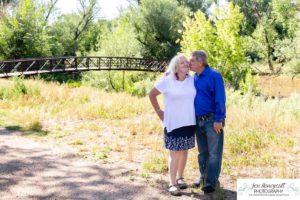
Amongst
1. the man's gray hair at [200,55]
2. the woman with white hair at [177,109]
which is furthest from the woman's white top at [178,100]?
the man's gray hair at [200,55]

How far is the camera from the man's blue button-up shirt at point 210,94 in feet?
14.9

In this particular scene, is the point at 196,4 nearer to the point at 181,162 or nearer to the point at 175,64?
the point at 181,162

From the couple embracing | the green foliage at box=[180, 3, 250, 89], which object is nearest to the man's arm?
the couple embracing

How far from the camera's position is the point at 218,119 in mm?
4523

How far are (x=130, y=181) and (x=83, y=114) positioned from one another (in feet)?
16.2

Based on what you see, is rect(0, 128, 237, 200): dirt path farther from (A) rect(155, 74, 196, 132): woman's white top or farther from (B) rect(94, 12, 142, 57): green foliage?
(B) rect(94, 12, 142, 57): green foliage

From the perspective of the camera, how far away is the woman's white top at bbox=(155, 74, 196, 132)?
459 cm

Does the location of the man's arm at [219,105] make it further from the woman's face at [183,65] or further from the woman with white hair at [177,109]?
the woman's face at [183,65]

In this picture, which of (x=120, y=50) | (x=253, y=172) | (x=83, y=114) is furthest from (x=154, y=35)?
(x=253, y=172)

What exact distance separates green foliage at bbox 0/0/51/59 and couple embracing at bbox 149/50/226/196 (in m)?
28.3

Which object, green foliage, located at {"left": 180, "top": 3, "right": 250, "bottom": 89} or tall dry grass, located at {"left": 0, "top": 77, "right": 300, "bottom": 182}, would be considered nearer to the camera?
tall dry grass, located at {"left": 0, "top": 77, "right": 300, "bottom": 182}

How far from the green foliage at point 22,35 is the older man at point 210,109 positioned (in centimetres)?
2838

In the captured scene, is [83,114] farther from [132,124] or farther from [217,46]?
[217,46]

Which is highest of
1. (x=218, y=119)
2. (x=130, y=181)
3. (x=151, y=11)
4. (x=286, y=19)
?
(x=151, y=11)
